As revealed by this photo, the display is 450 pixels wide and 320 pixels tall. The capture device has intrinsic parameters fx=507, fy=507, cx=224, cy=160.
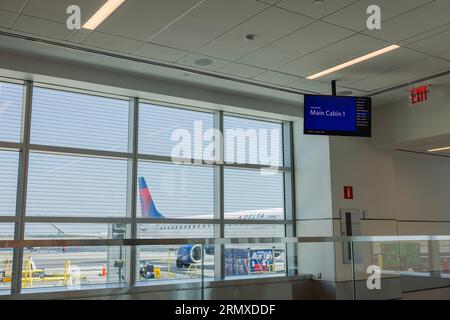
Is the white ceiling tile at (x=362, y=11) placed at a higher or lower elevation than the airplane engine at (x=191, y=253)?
higher

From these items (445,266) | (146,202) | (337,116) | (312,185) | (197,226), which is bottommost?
(445,266)

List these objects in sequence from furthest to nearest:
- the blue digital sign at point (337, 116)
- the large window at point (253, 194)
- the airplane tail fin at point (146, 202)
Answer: the large window at point (253, 194) → the airplane tail fin at point (146, 202) → the blue digital sign at point (337, 116)

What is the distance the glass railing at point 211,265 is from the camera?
3.79m

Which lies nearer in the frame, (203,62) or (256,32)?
(256,32)

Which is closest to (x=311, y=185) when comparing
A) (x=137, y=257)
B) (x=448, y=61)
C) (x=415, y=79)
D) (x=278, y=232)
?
(x=278, y=232)

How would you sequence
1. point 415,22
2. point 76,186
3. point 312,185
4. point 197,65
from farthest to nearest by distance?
point 312,185
point 76,186
point 197,65
point 415,22

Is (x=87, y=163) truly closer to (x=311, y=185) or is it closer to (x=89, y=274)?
(x=89, y=274)

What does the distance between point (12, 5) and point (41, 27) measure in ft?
1.71

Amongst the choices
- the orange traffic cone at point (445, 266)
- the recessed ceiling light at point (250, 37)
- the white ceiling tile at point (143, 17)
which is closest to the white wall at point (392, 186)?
the orange traffic cone at point (445, 266)

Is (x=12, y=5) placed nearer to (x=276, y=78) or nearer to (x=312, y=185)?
(x=276, y=78)

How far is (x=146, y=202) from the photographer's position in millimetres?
7688

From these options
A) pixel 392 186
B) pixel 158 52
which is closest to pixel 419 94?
pixel 392 186

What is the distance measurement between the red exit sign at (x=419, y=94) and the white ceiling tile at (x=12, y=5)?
5.88 m

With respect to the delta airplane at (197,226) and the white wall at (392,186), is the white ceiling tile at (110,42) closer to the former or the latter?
the delta airplane at (197,226)
